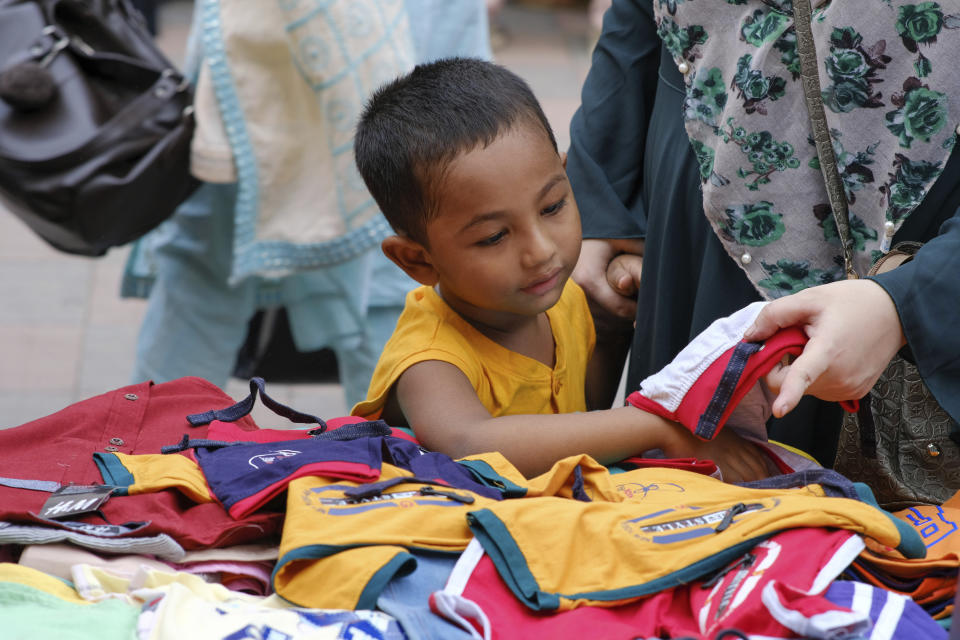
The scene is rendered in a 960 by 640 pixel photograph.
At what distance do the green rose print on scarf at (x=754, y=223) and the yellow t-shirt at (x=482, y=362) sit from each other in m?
0.36

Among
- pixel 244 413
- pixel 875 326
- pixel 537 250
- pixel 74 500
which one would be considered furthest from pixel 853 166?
pixel 74 500

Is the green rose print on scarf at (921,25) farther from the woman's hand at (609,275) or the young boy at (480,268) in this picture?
the woman's hand at (609,275)

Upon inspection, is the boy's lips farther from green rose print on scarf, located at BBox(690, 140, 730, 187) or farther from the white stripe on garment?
the white stripe on garment

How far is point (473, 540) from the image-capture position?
1.12 metres

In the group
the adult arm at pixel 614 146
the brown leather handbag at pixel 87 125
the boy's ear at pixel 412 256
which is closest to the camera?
the boy's ear at pixel 412 256

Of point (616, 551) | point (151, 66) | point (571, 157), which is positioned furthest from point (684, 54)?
point (151, 66)

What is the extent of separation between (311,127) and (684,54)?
1.40m

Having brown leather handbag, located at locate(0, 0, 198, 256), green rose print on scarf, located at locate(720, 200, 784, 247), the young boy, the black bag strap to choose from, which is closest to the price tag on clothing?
the black bag strap

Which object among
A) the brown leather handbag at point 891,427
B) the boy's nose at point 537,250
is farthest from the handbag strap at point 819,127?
the boy's nose at point 537,250

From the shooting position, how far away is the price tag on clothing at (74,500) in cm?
118

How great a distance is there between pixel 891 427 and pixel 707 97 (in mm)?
510

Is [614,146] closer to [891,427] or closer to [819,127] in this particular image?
[819,127]

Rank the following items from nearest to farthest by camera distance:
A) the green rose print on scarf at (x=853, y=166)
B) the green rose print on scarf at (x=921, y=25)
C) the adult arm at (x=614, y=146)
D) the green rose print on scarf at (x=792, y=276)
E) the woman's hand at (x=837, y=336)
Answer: the woman's hand at (x=837, y=336) < the green rose print on scarf at (x=921, y=25) < the green rose print on scarf at (x=853, y=166) < the green rose print on scarf at (x=792, y=276) < the adult arm at (x=614, y=146)

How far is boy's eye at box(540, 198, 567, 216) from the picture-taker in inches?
63.8
